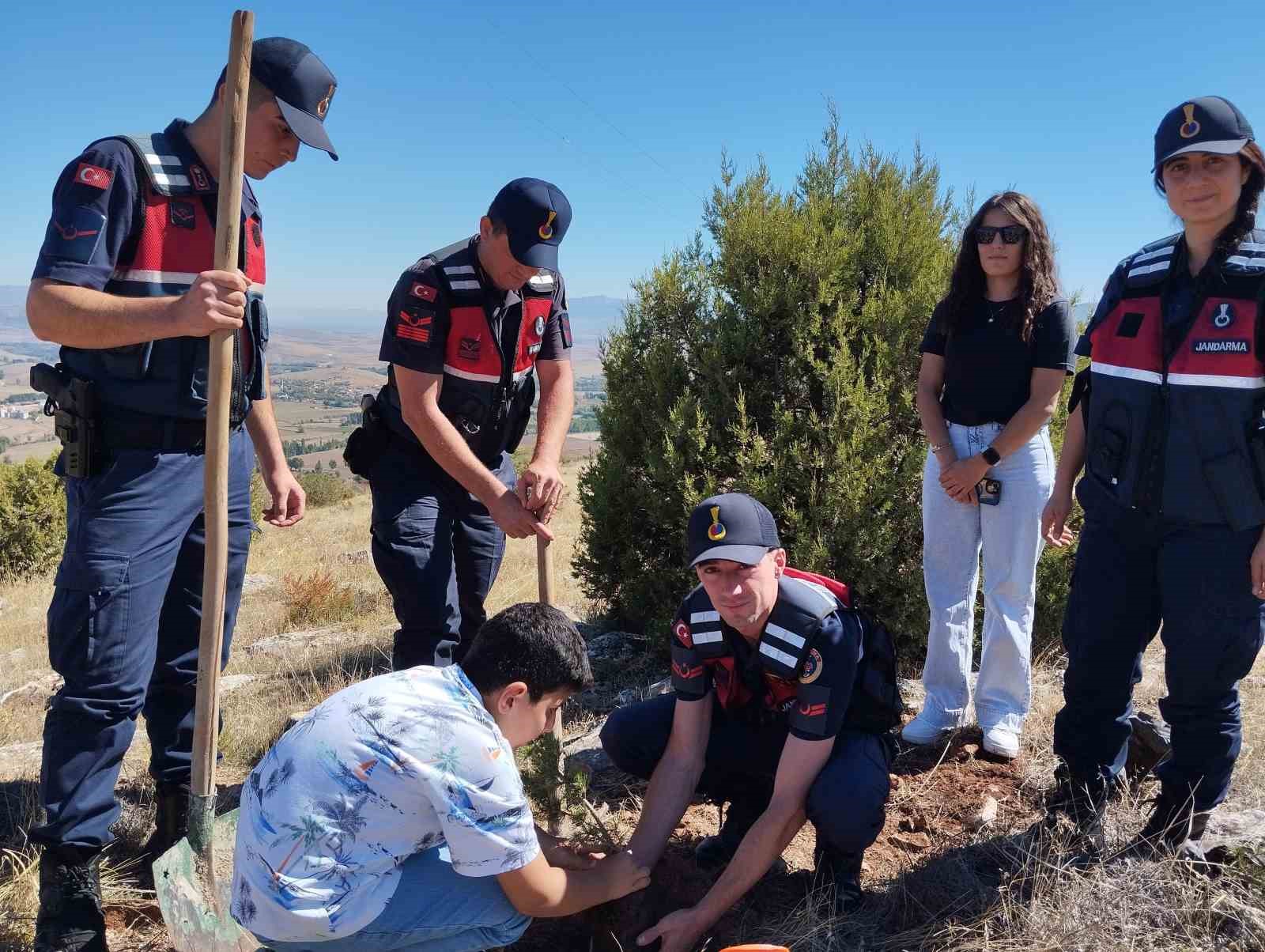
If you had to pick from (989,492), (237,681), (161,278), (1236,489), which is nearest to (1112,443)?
(1236,489)

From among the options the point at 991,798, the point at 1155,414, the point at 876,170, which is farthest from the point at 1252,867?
the point at 876,170

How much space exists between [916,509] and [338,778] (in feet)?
10.6

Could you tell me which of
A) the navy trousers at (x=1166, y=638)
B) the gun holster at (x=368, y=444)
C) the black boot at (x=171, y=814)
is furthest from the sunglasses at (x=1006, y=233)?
the black boot at (x=171, y=814)

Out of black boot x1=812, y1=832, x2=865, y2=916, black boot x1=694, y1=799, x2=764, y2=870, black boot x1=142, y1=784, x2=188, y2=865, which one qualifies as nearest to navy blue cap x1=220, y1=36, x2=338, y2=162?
black boot x1=142, y1=784, x2=188, y2=865

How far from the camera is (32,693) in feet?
17.3

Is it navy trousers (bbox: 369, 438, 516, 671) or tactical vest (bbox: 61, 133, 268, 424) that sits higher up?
tactical vest (bbox: 61, 133, 268, 424)

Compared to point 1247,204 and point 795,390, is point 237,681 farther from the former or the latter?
point 1247,204

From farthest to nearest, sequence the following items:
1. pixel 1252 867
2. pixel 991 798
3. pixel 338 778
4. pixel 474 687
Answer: pixel 991 798
pixel 1252 867
pixel 474 687
pixel 338 778

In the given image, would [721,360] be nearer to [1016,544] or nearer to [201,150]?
[1016,544]

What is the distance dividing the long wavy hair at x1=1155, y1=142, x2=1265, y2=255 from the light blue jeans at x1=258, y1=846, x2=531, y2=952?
261cm

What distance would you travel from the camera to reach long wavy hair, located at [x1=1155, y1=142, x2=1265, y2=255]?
8.50 ft

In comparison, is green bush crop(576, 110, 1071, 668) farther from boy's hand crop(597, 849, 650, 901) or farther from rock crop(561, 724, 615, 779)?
boy's hand crop(597, 849, 650, 901)

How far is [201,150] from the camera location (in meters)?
2.69

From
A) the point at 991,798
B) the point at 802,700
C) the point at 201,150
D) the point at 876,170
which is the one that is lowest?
the point at 991,798
